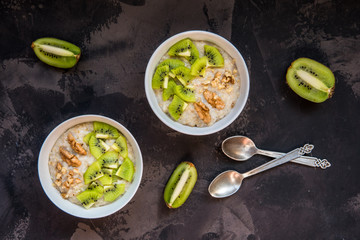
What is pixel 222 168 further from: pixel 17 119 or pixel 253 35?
pixel 17 119

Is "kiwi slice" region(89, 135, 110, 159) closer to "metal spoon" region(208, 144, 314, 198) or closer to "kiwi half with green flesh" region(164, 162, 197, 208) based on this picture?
"kiwi half with green flesh" region(164, 162, 197, 208)

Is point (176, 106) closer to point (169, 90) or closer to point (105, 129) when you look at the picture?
point (169, 90)

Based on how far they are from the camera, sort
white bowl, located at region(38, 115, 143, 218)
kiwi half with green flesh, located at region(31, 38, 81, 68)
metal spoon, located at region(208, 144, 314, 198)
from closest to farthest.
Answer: white bowl, located at region(38, 115, 143, 218) < kiwi half with green flesh, located at region(31, 38, 81, 68) < metal spoon, located at region(208, 144, 314, 198)

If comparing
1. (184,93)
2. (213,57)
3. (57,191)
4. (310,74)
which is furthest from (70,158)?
(310,74)

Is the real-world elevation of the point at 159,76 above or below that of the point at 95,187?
above

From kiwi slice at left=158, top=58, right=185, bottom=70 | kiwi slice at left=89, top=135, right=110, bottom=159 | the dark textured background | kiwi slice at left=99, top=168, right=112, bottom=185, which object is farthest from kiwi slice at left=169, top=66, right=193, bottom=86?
kiwi slice at left=99, top=168, right=112, bottom=185

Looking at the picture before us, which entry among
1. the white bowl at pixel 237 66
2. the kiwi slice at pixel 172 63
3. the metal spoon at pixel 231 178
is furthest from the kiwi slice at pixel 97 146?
the metal spoon at pixel 231 178

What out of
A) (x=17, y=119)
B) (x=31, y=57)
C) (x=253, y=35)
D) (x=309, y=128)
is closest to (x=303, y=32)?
(x=253, y=35)
